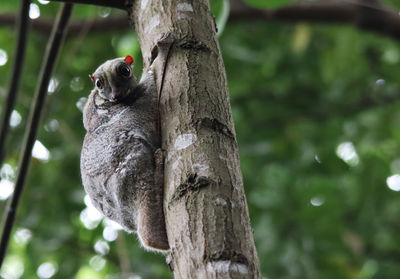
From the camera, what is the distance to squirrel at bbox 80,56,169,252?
1.90 metres

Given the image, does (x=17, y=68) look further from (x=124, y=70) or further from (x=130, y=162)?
(x=130, y=162)

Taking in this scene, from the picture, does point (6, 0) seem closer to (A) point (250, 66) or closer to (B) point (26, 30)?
(B) point (26, 30)

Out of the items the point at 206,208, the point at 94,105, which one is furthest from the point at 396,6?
the point at 206,208

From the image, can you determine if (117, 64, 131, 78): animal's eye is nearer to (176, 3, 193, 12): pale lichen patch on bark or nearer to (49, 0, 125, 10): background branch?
(49, 0, 125, 10): background branch

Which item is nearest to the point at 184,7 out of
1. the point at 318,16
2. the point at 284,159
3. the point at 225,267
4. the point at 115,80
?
the point at 115,80

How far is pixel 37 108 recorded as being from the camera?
2494 millimetres

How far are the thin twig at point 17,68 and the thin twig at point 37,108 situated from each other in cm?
10

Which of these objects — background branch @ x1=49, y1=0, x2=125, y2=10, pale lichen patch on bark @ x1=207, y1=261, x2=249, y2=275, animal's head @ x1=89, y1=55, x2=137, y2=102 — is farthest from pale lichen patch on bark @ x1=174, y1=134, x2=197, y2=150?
animal's head @ x1=89, y1=55, x2=137, y2=102

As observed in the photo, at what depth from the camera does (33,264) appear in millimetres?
4910

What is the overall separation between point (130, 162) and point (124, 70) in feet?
2.51

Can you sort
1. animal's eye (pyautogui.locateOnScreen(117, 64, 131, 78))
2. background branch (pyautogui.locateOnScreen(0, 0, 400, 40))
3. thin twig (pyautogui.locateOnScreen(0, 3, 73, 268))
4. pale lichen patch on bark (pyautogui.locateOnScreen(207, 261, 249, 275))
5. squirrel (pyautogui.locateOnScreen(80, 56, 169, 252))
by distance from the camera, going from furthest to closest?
1. background branch (pyautogui.locateOnScreen(0, 0, 400, 40))
2. animal's eye (pyautogui.locateOnScreen(117, 64, 131, 78))
3. thin twig (pyautogui.locateOnScreen(0, 3, 73, 268))
4. squirrel (pyautogui.locateOnScreen(80, 56, 169, 252))
5. pale lichen patch on bark (pyautogui.locateOnScreen(207, 261, 249, 275))

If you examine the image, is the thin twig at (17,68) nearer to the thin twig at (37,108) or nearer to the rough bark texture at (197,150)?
the thin twig at (37,108)

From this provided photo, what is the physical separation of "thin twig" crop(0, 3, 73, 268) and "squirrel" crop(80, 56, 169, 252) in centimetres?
25

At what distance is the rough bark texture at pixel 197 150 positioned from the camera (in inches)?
54.7
